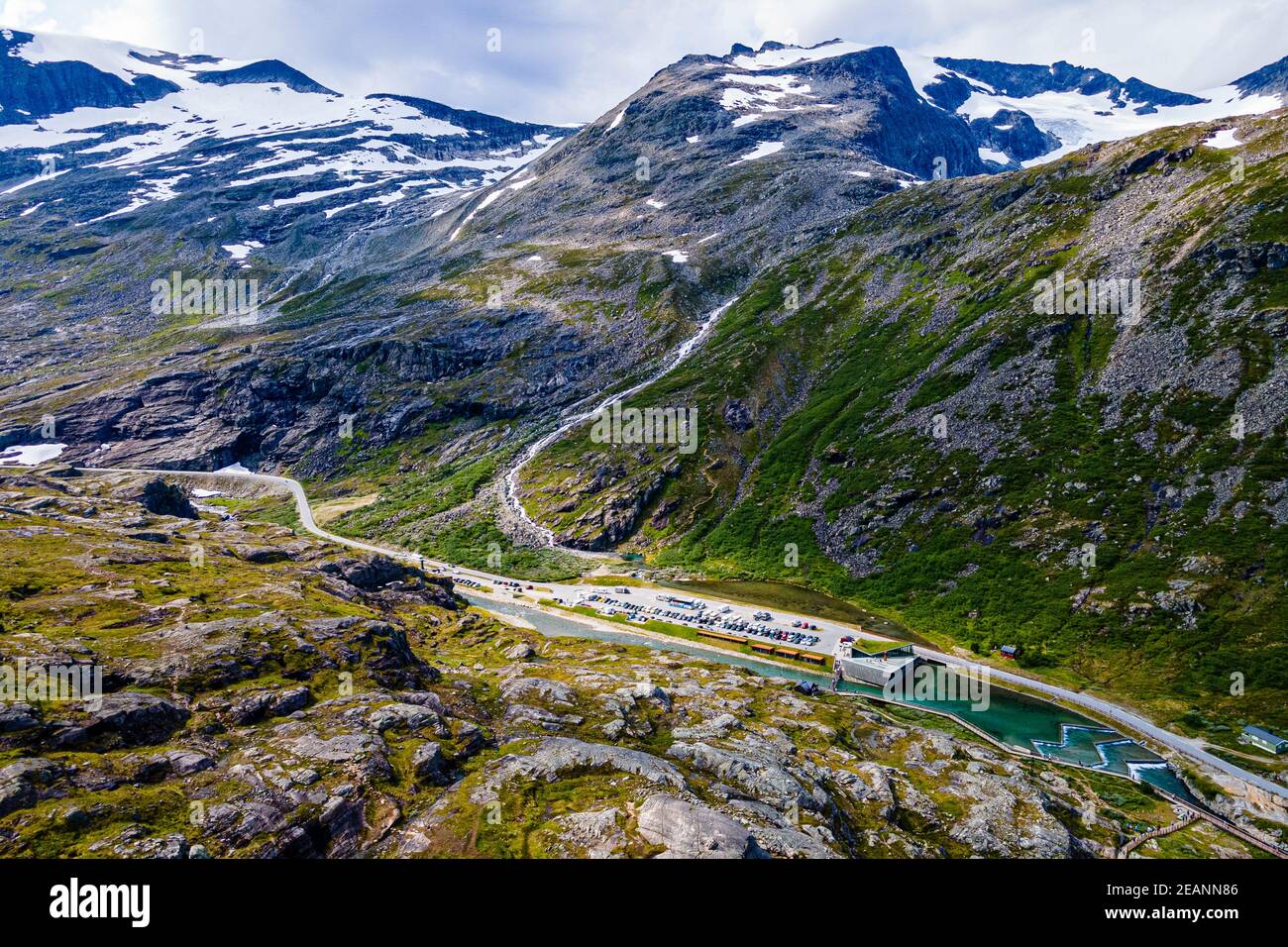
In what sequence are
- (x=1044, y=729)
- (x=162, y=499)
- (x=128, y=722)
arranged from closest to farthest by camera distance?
(x=128, y=722) → (x=1044, y=729) → (x=162, y=499)

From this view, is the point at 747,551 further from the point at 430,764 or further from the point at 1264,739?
the point at 430,764

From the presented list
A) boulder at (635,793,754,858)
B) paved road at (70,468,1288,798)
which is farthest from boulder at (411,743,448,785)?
paved road at (70,468,1288,798)

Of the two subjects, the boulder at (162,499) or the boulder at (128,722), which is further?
the boulder at (162,499)

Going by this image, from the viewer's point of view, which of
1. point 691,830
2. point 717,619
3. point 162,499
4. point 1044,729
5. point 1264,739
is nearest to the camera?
point 691,830

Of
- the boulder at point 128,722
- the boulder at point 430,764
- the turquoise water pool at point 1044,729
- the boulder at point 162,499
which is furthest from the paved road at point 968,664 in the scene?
the boulder at point 128,722

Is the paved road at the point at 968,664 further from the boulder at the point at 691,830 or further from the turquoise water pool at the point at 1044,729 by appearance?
the boulder at the point at 691,830

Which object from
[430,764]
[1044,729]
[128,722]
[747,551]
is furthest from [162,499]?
[1044,729]

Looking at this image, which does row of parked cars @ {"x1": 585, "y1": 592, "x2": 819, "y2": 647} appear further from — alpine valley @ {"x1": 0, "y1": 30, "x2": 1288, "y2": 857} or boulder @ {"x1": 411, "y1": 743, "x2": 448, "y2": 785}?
boulder @ {"x1": 411, "y1": 743, "x2": 448, "y2": 785}

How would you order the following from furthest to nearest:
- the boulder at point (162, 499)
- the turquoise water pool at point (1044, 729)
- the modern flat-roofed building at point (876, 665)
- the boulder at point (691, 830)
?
the boulder at point (162, 499) → the modern flat-roofed building at point (876, 665) → the turquoise water pool at point (1044, 729) → the boulder at point (691, 830)
